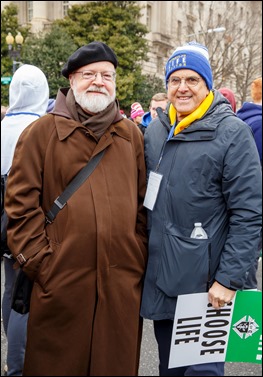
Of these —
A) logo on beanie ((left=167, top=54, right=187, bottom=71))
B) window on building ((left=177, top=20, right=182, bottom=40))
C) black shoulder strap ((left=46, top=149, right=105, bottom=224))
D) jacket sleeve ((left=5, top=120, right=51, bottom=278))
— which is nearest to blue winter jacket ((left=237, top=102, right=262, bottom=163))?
logo on beanie ((left=167, top=54, right=187, bottom=71))

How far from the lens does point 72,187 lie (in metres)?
2.00

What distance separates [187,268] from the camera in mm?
2008

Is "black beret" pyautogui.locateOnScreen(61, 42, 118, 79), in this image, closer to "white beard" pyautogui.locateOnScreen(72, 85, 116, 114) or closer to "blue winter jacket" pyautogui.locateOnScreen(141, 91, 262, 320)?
"white beard" pyautogui.locateOnScreen(72, 85, 116, 114)

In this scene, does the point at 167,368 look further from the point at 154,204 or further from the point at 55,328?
the point at 154,204

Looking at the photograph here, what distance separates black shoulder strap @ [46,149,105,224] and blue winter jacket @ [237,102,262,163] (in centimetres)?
213

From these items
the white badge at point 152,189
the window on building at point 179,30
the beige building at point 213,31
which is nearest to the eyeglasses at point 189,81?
the white badge at point 152,189

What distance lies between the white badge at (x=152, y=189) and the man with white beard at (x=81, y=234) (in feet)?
0.20

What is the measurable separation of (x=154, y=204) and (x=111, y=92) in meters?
0.63

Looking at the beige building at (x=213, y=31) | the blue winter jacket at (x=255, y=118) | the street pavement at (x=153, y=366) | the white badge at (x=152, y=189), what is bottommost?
the street pavement at (x=153, y=366)

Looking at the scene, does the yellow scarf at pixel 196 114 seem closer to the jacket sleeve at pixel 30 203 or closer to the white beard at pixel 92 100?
the white beard at pixel 92 100

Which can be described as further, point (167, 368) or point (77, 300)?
point (167, 368)

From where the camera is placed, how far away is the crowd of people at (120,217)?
1.97 m

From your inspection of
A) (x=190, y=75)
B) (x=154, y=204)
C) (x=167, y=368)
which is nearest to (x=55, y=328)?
(x=167, y=368)

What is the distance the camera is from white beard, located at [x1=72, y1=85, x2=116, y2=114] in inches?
81.8
